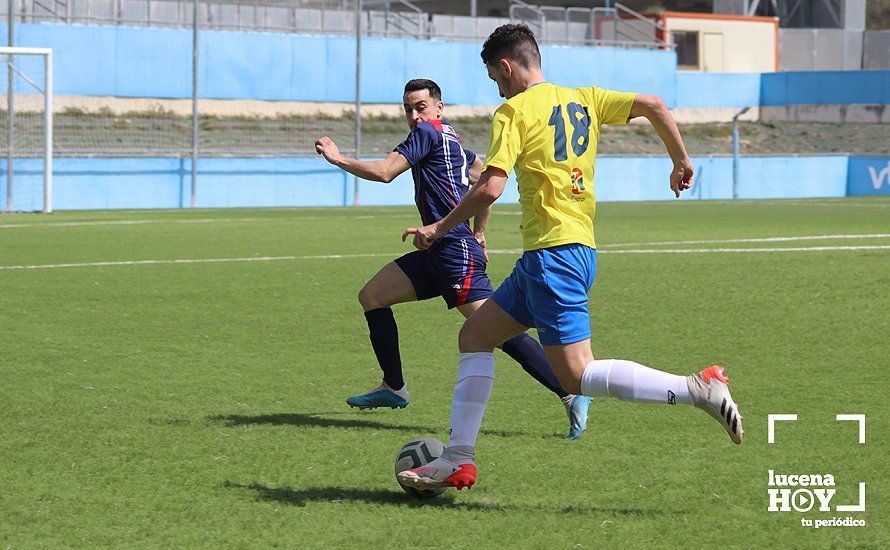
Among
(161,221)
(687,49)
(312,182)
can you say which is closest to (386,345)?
(161,221)

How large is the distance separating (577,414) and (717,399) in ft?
4.82

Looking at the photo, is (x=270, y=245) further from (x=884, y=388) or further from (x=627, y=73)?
(x=627, y=73)

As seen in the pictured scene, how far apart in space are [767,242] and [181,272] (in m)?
8.37

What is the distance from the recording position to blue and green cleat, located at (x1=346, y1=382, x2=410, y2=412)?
724 cm

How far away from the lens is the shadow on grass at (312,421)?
6.86m

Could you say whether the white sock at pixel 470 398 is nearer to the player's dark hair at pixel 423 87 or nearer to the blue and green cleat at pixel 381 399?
the blue and green cleat at pixel 381 399

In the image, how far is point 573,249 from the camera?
5.24 m

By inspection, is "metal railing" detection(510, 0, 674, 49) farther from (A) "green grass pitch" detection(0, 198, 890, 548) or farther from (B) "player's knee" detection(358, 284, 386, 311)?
(B) "player's knee" detection(358, 284, 386, 311)

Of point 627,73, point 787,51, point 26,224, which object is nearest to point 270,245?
point 26,224

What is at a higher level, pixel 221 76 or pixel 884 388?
pixel 221 76

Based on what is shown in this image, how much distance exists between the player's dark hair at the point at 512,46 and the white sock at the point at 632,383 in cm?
124

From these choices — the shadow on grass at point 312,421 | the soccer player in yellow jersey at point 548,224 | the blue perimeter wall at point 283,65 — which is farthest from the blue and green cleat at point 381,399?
the blue perimeter wall at point 283,65

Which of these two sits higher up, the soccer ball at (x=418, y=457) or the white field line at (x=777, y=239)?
the white field line at (x=777, y=239)

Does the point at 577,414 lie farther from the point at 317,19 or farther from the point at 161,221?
the point at 317,19
